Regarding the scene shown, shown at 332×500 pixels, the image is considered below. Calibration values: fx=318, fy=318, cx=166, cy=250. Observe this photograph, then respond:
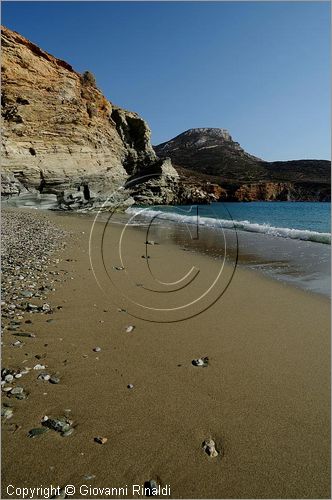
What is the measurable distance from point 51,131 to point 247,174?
313ft

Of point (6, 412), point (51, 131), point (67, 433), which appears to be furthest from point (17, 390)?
point (51, 131)

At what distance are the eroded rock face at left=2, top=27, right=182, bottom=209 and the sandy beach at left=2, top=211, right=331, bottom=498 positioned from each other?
29.6m

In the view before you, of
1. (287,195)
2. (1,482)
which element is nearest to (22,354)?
(1,482)

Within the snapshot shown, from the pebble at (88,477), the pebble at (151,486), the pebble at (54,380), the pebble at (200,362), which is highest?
the pebble at (54,380)

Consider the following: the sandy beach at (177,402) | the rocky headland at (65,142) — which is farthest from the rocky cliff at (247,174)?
the sandy beach at (177,402)

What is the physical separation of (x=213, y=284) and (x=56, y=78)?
3787cm

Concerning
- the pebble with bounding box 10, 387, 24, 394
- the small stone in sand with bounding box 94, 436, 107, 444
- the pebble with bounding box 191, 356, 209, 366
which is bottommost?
the pebble with bounding box 191, 356, 209, 366

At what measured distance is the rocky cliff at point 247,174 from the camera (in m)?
103

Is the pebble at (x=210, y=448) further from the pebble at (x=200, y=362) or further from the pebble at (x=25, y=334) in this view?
the pebble at (x=25, y=334)

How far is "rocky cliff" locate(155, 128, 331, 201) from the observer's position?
338ft

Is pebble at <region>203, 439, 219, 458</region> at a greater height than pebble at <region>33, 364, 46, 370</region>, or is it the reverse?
pebble at <region>33, 364, 46, 370</region>

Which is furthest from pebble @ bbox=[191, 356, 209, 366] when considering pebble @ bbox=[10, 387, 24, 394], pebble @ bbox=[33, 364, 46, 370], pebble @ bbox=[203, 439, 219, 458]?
pebble @ bbox=[10, 387, 24, 394]

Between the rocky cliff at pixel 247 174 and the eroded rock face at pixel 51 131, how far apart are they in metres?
49.4

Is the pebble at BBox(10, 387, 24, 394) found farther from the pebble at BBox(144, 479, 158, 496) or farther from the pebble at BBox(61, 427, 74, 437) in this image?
the pebble at BBox(144, 479, 158, 496)
